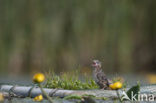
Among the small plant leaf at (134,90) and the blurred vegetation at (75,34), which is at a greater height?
the blurred vegetation at (75,34)

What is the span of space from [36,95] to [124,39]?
7.22 feet

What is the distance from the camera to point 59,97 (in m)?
2.21

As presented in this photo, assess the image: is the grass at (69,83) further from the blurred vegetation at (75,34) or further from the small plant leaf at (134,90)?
the blurred vegetation at (75,34)

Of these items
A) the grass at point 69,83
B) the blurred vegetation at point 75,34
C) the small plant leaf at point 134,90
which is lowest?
the small plant leaf at point 134,90

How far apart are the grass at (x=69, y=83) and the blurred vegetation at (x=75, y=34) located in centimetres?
152

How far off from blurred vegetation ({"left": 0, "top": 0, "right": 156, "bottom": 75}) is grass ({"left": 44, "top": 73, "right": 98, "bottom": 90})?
1.52m

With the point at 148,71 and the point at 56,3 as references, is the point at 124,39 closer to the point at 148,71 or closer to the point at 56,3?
the point at 148,71

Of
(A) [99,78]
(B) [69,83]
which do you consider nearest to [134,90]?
Result: (A) [99,78]

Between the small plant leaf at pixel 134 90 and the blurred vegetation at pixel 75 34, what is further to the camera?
the blurred vegetation at pixel 75 34

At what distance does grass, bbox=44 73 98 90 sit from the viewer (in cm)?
252

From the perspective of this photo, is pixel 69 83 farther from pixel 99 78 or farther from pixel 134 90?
pixel 134 90

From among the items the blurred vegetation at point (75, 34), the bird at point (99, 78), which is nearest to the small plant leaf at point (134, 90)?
the bird at point (99, 78)

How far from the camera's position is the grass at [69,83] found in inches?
99.2

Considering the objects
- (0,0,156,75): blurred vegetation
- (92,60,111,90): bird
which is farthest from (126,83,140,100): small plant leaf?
(0,0,156,75): blurred vegetation
